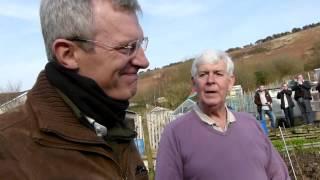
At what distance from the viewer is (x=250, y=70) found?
44.7m

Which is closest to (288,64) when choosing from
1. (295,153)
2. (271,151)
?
(295,153)

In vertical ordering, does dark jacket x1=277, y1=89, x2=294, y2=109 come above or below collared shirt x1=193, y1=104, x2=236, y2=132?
below

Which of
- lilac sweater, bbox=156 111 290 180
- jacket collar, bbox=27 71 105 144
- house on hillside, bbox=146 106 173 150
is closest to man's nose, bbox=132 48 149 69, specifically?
jacket collar, bbox=27 71 105 144

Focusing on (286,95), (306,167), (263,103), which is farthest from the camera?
(286,95)

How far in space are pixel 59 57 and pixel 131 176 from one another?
50cm

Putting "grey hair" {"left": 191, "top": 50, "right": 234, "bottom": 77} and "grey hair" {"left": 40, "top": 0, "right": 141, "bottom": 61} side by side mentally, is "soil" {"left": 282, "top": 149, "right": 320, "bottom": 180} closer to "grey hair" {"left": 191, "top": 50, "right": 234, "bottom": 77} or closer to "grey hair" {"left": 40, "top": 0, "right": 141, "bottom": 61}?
"grey hair" {"left": 191, "top": 50, "right": 234, "bottom": 77}

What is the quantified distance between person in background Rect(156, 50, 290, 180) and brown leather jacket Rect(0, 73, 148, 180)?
1826 mm

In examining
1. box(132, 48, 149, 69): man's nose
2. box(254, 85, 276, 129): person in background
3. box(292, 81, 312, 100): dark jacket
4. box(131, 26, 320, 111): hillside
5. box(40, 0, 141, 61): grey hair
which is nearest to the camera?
box(40, 0, 141, 61): grey hair

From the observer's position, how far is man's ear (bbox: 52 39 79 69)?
1.94 m

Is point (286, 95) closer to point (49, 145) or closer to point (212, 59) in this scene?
point (212, 59)

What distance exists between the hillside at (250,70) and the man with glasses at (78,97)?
1.09 feet

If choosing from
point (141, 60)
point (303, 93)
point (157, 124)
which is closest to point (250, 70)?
point (303, 93)

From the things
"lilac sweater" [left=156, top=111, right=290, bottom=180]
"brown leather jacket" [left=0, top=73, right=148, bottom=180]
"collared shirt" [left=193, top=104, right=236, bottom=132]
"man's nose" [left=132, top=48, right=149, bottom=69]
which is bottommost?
"lilac sweater" [left=156, top=111, right=290, bottom=180]

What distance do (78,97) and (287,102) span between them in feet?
67.1
